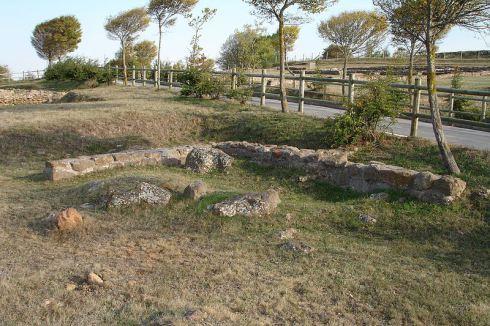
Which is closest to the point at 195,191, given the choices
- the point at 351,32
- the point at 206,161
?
the point at 206,161

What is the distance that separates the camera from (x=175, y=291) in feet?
16.0

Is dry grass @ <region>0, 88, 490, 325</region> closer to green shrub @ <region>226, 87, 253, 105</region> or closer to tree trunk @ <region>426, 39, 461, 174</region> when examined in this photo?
tree trunk @ <region>426, 39, 461, 174</region>

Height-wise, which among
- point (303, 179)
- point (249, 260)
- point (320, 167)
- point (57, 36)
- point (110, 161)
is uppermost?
point (57, 36)

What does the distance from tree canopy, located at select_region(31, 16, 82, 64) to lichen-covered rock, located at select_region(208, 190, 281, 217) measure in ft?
161

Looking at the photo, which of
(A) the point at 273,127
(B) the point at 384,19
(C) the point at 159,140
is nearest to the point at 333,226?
(B) the point at 384,19

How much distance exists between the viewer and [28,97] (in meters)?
28.4

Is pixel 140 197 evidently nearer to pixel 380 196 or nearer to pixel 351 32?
pixel 380 196

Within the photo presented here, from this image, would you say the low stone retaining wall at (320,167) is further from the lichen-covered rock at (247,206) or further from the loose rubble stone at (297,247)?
the loose rubble stone at (297,247)

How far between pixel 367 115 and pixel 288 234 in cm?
482

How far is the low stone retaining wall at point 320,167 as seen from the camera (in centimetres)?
750

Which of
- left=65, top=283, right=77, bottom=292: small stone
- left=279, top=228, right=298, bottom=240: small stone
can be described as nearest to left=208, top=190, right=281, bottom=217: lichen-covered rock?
left=279, top=228, right=298, bottom=240: small stone

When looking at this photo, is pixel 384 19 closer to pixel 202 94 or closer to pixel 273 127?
pixel 273 127

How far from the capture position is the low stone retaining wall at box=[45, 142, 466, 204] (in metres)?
7.50

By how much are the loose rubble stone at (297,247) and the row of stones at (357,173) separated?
7.94 feet
